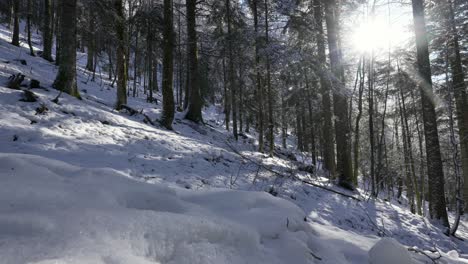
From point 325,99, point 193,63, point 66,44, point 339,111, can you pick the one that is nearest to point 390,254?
point 339,111

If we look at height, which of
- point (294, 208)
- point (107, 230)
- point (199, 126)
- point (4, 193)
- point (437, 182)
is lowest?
point (437, 182)

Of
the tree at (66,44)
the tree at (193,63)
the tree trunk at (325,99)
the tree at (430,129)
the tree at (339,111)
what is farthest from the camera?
the tree at (193,63)

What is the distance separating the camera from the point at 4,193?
61.9 inches

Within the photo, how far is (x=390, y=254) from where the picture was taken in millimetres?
2172

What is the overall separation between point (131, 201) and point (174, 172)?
3.36m

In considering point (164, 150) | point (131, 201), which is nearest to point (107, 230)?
point (131, 201)

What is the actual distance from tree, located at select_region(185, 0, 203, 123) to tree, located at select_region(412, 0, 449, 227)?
8344 mm

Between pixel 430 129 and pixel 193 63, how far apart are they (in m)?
9.75

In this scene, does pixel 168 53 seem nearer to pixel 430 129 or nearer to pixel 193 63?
pixel 193 63

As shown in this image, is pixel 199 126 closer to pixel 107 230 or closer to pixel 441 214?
pixel 441 214

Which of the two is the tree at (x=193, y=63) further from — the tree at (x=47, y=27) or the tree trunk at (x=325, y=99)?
the tree at (x=47, y=27)

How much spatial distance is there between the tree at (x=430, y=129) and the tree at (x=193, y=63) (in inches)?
328

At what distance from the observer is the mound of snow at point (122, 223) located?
1.27 metres

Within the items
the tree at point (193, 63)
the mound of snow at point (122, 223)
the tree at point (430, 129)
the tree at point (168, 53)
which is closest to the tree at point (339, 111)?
the tree at point (430, 129)
